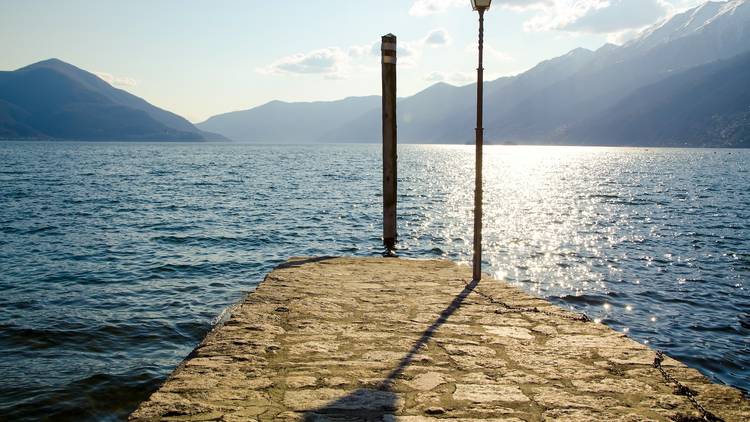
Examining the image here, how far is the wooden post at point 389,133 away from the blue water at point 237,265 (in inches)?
149

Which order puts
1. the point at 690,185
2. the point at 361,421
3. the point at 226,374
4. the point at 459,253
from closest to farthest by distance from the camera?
the point at 361,421 → the point at 226,374 → the point at 459,253 → the point at 690,185

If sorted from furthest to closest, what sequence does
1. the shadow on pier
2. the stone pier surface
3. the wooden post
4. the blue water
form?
the wooden post
the blue water
the stone pier surface
the shadow on pier

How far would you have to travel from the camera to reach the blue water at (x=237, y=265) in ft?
27.1

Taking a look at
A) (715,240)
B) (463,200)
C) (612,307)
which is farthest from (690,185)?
(612,307)

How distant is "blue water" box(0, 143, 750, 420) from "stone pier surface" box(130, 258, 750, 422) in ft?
8.83

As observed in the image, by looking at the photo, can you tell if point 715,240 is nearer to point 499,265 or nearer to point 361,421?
point 499,265

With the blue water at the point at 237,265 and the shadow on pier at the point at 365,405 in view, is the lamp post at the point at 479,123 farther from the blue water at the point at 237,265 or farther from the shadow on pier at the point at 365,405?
the blue water at the point at 237,265

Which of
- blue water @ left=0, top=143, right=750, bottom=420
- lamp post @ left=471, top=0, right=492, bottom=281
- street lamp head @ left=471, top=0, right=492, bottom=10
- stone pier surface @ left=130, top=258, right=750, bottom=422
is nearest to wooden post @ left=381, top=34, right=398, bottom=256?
blue water @ left=0, top=143, right=750, bottom=420

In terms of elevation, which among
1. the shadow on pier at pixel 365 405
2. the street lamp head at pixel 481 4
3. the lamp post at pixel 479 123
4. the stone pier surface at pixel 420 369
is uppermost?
the street lamp head at pixel 481 4

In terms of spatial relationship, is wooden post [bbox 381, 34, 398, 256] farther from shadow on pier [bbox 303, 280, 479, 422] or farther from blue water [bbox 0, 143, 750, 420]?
shadow on pier [bbox 303, 280, 479, 422]

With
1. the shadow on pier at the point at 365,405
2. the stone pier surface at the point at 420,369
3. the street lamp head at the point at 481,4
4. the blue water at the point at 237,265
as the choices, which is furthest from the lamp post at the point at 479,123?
the blue water at the point at 237,265

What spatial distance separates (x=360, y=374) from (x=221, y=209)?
25554 millimetres

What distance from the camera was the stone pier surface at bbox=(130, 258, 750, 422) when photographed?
3961 mm

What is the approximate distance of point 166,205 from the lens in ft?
97.7
